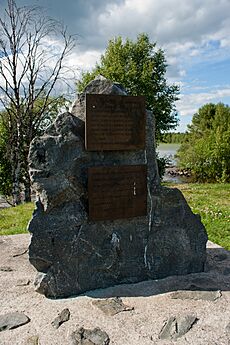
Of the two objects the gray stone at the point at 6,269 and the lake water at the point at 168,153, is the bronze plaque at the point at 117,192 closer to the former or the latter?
the gray stone at the point at 6,269

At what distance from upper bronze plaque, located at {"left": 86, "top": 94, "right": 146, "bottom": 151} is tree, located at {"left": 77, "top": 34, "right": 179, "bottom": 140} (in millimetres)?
13904

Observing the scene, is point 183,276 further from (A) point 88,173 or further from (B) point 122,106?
(B) point 122,106

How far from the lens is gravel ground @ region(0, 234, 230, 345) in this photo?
→ 11.1ft

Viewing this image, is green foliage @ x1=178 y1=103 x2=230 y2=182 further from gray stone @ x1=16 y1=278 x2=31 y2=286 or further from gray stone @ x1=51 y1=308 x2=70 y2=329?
gray stone @ x1=51 y1=308 x2=70 y2=329

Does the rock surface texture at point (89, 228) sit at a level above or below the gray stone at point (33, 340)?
above

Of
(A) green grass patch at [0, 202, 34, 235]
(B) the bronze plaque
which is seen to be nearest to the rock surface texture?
(B) the bronze plaque

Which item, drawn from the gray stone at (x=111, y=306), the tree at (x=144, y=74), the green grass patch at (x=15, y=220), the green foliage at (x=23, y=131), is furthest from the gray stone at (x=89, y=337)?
the tree at (x=144, y=74)

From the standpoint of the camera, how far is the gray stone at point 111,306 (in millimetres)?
3842

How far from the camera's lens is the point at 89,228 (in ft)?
14.6

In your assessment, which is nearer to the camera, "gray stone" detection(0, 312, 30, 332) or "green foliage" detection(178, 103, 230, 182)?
"gray stone" detection(0, 312, 30, 332)

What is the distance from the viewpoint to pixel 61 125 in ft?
14.1

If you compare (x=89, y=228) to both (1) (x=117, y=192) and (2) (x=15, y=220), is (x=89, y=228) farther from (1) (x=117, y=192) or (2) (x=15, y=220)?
(2) (x=15, y=220)

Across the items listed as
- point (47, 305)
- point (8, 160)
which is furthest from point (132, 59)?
point (47, 305)

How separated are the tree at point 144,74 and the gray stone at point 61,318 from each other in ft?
50.3
